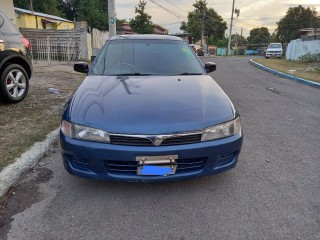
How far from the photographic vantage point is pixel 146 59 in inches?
157

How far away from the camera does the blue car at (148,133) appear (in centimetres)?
248

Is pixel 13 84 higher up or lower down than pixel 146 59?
lower down

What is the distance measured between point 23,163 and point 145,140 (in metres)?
1.70

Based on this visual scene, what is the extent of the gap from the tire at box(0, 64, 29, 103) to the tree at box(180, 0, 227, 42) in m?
51.3

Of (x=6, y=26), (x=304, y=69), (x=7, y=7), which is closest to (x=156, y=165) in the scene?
(x=6, y=26)

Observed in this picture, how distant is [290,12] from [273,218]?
205 feet

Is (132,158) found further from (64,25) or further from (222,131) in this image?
(64,25)

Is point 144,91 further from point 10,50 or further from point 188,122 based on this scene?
point 10,50

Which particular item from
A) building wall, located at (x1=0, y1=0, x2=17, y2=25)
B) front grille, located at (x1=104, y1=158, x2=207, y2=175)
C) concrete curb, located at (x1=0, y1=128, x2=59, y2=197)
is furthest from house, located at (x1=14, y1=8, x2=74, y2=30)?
front grille, located at (x1=104, y1=158, x2=207, y2=175)

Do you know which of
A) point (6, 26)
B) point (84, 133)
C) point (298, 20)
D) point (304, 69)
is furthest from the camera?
point (298, 20)

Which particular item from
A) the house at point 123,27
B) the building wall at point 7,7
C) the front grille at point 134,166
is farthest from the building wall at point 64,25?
the front grille at point 134,166

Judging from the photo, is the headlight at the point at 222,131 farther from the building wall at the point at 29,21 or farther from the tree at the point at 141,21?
the tree at the point at 141,21

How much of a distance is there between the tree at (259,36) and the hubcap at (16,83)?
83.8 metres

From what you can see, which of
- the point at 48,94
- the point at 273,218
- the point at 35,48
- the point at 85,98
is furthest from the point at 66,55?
the point at 273,218
